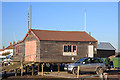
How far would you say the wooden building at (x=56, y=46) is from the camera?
103 feet

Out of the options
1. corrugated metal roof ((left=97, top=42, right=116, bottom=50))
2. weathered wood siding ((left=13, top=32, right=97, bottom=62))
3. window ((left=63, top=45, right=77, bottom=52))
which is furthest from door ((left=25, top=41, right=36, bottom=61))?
corrugated metal roof ((left=97, top=42, right=116, bottom=50))

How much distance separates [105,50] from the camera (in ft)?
152

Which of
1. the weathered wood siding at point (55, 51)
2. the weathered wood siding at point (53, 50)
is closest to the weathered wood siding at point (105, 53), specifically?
the weathered wood siding at point (53, 50)

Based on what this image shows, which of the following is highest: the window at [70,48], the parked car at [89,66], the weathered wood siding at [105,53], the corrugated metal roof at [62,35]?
the corrugated metal roof at [62,35]

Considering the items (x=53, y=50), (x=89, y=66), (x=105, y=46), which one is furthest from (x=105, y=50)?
(x=89, y=66)

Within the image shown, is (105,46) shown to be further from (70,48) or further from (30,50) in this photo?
(30,50)

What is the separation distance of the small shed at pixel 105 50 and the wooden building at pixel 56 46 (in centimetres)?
1057

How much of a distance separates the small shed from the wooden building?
34.7 ft

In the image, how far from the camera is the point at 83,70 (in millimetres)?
→ 25391

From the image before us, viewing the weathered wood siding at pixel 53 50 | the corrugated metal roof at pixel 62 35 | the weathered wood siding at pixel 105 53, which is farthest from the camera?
the weathered wood siding at pixel 105 53

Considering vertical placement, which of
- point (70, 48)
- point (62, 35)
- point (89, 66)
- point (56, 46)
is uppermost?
point (62, 35)

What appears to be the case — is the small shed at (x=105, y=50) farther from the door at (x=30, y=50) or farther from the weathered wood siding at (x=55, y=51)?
the door at (x=30, y=50)

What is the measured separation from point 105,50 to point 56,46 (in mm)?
17076

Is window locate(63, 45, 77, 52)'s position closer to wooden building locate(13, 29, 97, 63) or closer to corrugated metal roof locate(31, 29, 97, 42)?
wooden building locate(13, 29, 97, 63)
